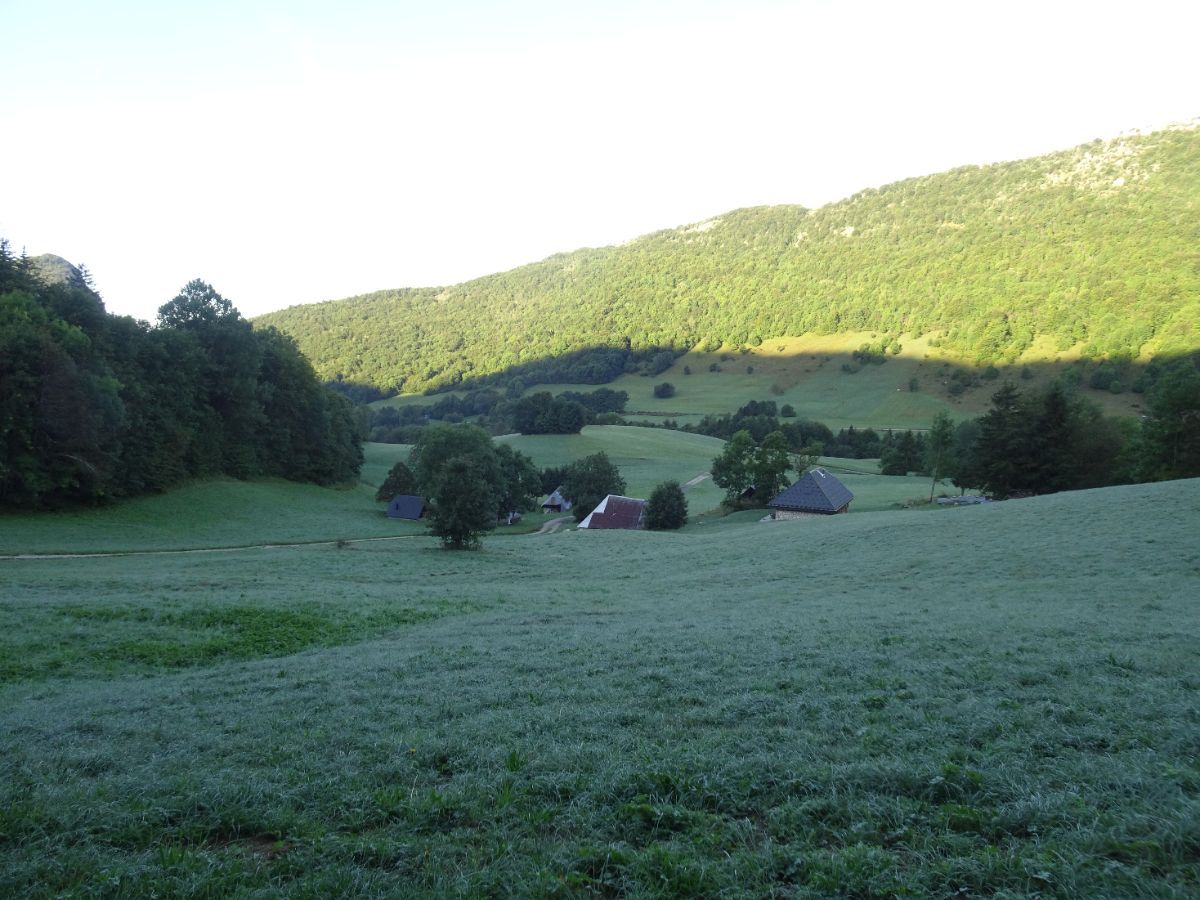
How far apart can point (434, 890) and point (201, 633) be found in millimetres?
13684

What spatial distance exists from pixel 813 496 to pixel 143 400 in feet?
157

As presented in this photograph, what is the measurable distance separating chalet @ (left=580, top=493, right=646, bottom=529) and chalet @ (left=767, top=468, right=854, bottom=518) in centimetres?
1029

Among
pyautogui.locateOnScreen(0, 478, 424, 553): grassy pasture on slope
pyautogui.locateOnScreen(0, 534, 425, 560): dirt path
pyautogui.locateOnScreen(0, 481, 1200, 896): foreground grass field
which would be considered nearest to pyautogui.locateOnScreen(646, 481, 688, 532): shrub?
pyautogui.locateOnScreen(0, 478, 424, 553): grassy pasture on slope

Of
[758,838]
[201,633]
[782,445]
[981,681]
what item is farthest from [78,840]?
[782,445]

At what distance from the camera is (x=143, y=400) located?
2057 inches

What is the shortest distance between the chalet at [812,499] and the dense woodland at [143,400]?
41954 millimetres

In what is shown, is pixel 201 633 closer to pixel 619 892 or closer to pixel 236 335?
pixel 619 892

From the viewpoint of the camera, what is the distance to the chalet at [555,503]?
78.2 meters

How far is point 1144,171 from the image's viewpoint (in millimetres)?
199625

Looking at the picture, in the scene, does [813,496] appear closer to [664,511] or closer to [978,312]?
[664,511]

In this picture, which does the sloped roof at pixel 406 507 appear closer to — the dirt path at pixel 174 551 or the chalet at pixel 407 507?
the chalet at pixel 407 507

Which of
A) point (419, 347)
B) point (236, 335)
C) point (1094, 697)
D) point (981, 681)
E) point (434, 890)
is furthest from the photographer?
point (419, 347)

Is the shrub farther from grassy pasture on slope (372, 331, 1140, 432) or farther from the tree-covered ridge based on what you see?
the tree-covered ridge

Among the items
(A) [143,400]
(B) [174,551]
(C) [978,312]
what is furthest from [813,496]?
(C) [978,312]
